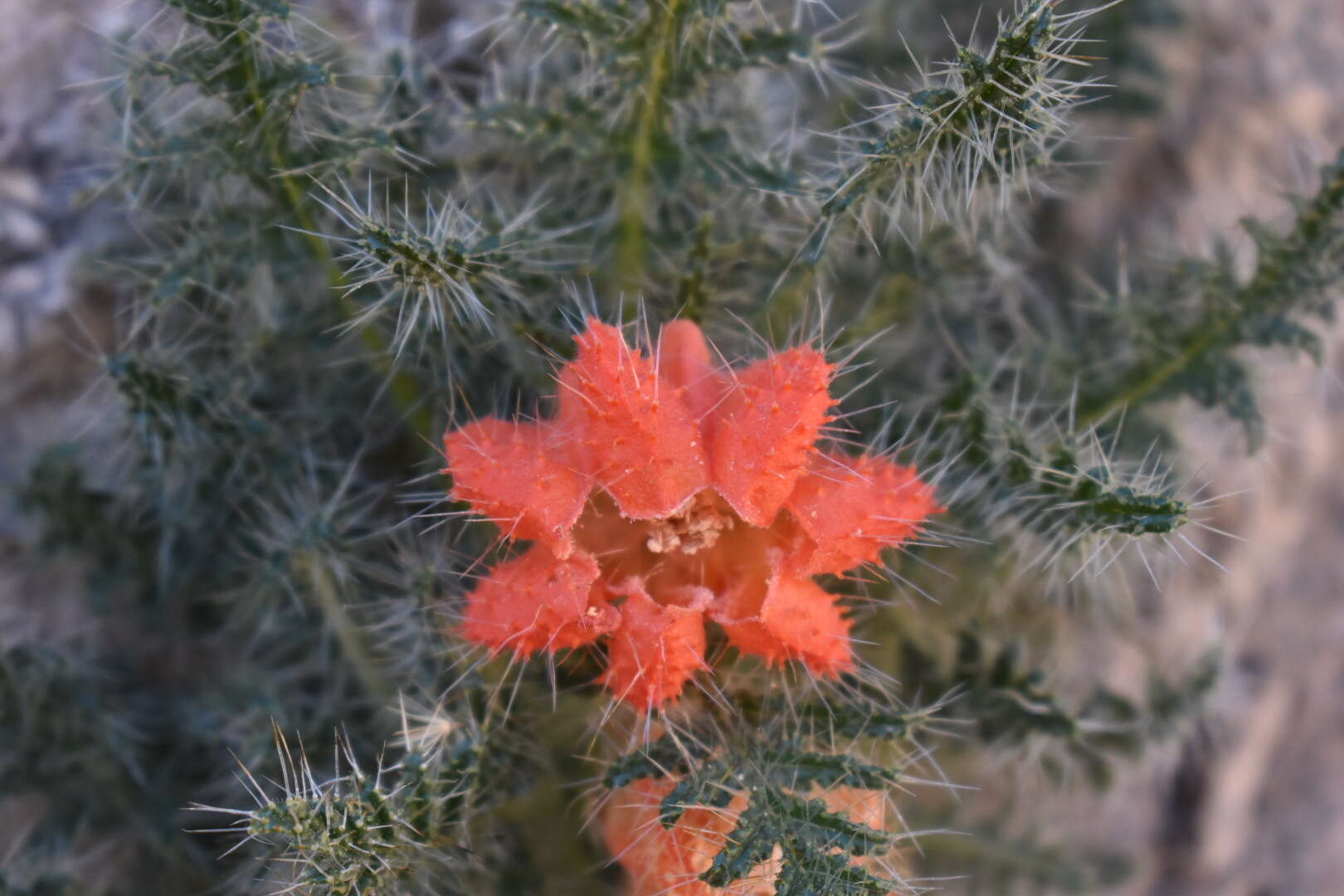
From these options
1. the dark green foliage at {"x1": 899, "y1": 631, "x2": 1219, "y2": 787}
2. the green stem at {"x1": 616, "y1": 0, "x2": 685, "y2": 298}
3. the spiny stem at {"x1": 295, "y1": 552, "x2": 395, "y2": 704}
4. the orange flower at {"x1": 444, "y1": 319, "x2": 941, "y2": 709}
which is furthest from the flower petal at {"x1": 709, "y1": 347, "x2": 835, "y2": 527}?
the spiny stem at {"x1": 295, "y1": 552, "x2": 395, "y2": 704}

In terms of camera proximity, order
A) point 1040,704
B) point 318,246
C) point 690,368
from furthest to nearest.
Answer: point 1040,704, point 318,246, point 690,368

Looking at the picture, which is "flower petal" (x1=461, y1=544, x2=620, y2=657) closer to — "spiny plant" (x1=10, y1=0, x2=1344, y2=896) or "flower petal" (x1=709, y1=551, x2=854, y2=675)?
"spiny plant" (x1=10, y1=0, x2=1344, y2=896)

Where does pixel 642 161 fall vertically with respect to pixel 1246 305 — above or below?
below

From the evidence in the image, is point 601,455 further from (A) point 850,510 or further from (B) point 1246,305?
(B) point 1246,305

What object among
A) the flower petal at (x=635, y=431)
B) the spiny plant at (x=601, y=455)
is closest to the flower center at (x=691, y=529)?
the spiny plant at (x=601, y=455)

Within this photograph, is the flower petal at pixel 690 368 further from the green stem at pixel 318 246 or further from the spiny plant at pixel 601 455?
the green stem at pixel 318 246

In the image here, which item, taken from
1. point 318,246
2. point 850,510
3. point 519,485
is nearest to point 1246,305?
point 850,510

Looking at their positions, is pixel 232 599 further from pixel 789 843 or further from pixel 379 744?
pixel 789 843
